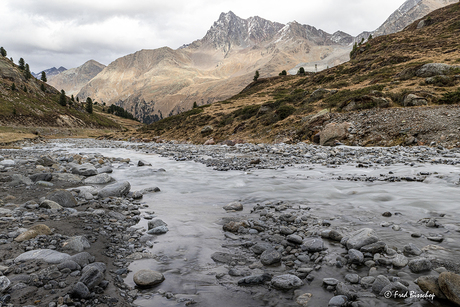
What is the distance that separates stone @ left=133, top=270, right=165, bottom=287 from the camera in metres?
3.26

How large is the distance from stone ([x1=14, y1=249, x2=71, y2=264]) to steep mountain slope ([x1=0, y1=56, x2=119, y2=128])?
9913 cm

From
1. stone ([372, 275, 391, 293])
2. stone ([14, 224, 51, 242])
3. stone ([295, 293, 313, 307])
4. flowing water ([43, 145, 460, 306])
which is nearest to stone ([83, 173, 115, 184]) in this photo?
flowing water ([43, 145, 460, 306])

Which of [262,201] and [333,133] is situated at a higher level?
[333,133]

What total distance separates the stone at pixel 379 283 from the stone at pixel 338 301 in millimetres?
474

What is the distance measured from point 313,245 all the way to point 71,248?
4057 mm

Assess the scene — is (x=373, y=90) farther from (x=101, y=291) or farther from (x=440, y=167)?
(x=101, y=291)

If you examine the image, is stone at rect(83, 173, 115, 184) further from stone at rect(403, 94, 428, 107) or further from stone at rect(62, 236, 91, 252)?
stone at rect(403, 94, 428, 107)

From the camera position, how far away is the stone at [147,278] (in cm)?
326

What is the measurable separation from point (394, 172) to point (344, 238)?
705 cm

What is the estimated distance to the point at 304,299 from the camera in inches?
114

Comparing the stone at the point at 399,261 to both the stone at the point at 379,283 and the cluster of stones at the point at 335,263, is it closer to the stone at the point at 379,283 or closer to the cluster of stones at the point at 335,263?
the cluster of stones at the point at 335,263

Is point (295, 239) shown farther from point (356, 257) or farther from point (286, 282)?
point (286, 282)

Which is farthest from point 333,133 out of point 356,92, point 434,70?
point 434,70

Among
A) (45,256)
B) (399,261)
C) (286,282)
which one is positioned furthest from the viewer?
(45,256)
